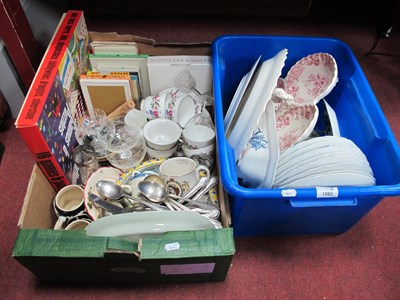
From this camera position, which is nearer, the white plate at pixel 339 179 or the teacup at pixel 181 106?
the white plate at pixel 339 179

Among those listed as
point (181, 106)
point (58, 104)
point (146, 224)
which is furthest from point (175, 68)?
point (146, 224)

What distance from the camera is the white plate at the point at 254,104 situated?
73 cm

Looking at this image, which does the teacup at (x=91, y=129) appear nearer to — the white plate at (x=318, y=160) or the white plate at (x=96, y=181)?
the white plate at (x=96, y=181)

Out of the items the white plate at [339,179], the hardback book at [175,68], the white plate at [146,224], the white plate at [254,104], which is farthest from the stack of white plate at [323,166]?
the hardback book at [175,68]

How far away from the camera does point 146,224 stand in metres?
0.69

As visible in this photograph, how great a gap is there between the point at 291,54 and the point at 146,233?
2.14 feet

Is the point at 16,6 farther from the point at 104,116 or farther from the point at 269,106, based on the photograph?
the point at 269,106

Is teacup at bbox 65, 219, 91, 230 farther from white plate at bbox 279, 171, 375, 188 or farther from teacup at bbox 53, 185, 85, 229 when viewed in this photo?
white plate at bbox 279, 171, 375, 188

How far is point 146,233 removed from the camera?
687 millimetres

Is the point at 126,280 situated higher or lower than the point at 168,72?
lower

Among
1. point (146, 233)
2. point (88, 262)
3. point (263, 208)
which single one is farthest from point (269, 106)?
point (88, 262)

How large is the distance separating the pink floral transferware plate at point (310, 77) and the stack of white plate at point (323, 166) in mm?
179

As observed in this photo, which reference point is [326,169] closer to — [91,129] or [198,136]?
[198,136]

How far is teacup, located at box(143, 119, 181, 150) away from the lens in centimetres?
88
